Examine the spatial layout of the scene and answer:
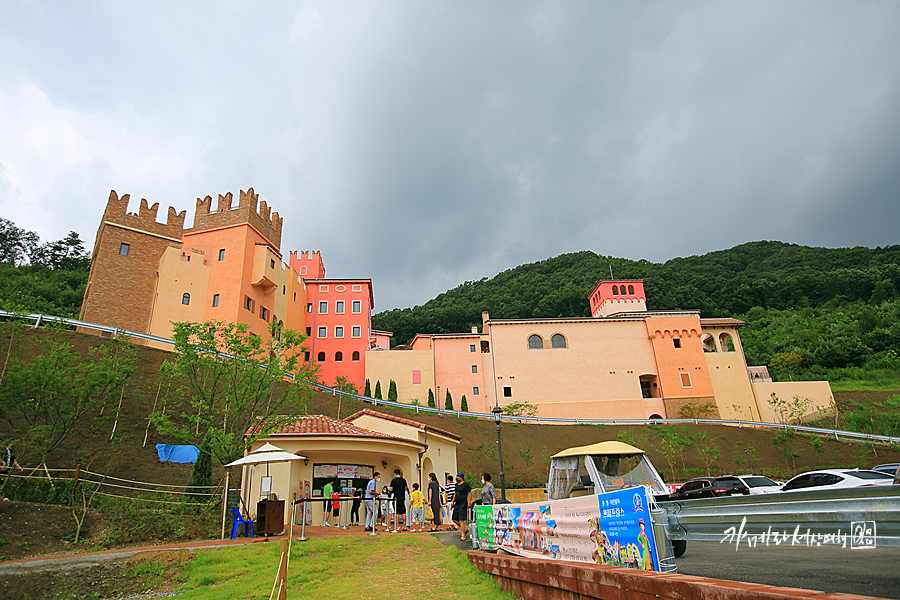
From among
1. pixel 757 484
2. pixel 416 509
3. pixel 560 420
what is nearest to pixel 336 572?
pixel 416 509

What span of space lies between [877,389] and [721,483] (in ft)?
A: 136

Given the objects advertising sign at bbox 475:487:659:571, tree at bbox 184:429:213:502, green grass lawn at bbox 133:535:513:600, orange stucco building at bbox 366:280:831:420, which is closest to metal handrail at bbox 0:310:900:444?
orange stucco building at bbox 366:280:831:420

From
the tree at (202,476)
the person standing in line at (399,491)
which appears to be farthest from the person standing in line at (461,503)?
the tree at (202,476)

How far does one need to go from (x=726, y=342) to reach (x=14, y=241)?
77.0 metres

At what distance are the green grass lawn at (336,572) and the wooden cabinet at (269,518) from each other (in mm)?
1705

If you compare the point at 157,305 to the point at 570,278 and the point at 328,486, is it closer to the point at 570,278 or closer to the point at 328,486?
the point at 328,486

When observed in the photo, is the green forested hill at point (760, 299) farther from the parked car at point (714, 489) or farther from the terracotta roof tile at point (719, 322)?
the parked car at point (714, 489)

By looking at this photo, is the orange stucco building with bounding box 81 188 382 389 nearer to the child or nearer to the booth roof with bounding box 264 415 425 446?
the booth roof with bounding box 264 415 425 446

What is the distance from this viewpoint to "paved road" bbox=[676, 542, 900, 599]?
3008 millimetres

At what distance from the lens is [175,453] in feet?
68.5

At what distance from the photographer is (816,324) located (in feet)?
203

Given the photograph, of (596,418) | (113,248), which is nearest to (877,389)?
(596,418)

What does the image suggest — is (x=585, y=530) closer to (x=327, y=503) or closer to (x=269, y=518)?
(x=269, y=518)

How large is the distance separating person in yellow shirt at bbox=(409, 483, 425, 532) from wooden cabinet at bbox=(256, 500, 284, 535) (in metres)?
3.66
